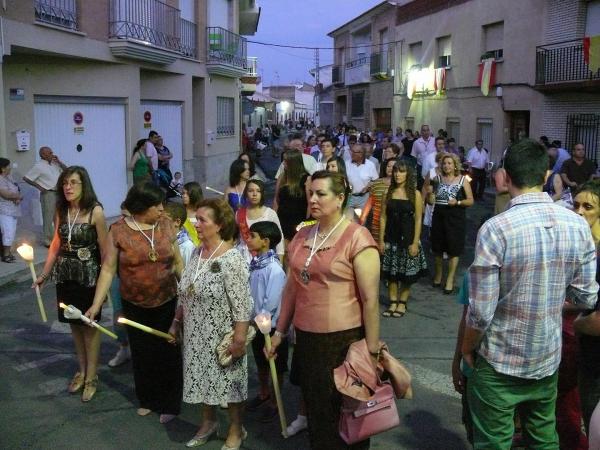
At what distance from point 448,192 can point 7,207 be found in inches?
243

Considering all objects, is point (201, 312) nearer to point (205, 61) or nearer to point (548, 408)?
point (548, 408)

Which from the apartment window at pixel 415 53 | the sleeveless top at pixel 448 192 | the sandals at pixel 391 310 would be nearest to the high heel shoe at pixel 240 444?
the sandals at pixel 391 310

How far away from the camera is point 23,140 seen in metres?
11.6

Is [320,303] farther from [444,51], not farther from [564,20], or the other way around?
[444,51]

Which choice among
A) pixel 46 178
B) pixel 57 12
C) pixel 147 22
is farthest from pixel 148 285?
pixel 147 22

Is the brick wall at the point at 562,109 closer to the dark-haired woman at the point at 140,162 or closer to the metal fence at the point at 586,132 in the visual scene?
the metal fence at the point at 586,132

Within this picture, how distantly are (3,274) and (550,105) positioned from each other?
16.4 metres

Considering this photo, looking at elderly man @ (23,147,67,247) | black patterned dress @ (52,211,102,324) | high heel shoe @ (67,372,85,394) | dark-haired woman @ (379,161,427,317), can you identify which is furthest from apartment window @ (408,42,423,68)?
high heel shoe @ (67,372,85,394)

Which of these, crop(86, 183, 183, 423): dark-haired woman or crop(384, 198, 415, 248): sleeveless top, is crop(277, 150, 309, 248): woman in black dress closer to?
crop(384, 198, 415, 248): sleeveless top

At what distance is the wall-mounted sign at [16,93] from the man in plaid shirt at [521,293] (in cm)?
1056

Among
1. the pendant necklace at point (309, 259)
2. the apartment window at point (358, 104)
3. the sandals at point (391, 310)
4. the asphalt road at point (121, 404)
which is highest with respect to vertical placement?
the apartment window at point (358, 104)

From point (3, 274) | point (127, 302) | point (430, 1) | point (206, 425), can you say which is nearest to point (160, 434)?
point (206, 425)

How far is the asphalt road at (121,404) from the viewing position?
4.38 metres

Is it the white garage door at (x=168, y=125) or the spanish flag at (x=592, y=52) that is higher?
the spanish flag at (x=592, y=52)
